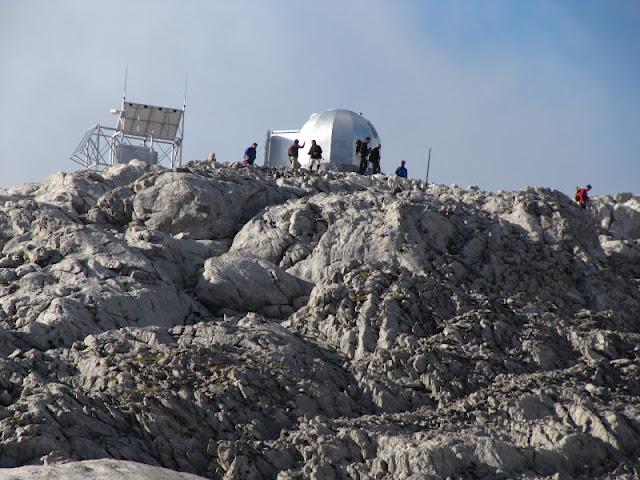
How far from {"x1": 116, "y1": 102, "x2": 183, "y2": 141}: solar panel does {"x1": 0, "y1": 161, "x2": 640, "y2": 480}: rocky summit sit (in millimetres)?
11402

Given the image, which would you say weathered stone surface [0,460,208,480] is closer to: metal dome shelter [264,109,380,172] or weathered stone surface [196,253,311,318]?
weathered stone surface [196,253,311,318]

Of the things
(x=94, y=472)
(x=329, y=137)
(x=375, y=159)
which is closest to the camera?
(x=94, y=472)

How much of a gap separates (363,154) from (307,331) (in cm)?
1996

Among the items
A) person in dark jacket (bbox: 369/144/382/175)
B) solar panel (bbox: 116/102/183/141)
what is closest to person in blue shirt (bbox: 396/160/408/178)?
person in dark jacket (bbox: 369/144/382/175)

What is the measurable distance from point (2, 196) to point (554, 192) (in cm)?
2156

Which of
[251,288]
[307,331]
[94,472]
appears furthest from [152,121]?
[94,472]

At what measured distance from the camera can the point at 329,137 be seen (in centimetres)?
6259

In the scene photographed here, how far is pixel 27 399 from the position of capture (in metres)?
28.8

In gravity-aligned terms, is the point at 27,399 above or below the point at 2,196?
below

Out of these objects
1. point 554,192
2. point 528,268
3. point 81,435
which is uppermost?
point 554,192

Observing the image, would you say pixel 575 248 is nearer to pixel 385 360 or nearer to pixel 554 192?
pixel 554 192

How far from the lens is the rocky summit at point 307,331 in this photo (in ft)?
94.3

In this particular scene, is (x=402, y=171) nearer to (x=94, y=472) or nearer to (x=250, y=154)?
(x=250, y=154)

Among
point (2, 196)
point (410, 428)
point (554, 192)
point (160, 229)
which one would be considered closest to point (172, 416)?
point (410, 428)
